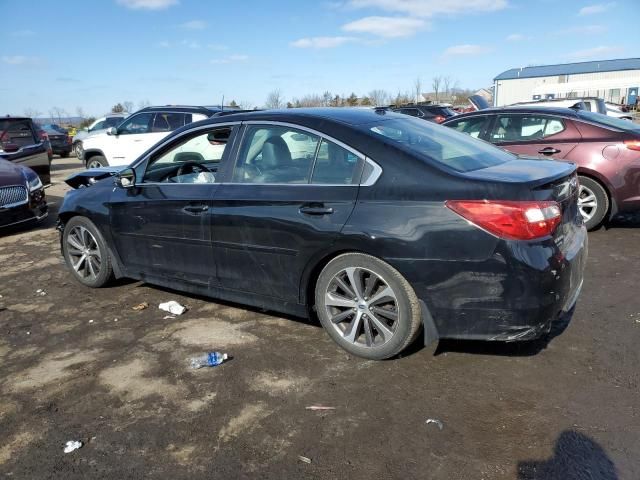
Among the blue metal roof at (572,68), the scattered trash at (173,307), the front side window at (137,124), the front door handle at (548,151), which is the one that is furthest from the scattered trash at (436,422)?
→ the blue metal roof at (572,68)

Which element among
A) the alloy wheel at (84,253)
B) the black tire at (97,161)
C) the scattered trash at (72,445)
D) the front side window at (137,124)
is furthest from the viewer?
the black tire at (97,161)

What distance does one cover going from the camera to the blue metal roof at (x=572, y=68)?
2928 inches

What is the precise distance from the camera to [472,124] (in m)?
7.72

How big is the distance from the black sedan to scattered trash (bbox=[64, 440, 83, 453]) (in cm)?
156

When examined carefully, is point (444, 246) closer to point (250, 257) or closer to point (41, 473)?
point (250, 257)

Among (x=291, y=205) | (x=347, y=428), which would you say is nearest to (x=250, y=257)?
(x=291, y=205)

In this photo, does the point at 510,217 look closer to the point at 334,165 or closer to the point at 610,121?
the point at 334,165

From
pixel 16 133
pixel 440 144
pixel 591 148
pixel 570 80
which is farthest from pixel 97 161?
pixel 570 80

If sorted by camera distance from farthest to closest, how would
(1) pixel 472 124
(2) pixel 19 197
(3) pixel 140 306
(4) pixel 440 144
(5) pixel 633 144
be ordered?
(2) pixel 19 197
(1) pixel 472 124
(5) pixel 633 144
(3) pixel 140 306
(4) pixel 440 144

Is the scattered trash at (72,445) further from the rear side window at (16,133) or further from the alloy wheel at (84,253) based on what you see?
the rear side window at (16,133)

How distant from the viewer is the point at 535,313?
305 centimetres

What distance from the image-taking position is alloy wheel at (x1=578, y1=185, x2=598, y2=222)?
6.63 metres

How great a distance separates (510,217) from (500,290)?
1.37 ft

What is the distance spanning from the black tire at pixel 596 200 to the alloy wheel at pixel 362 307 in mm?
4248
